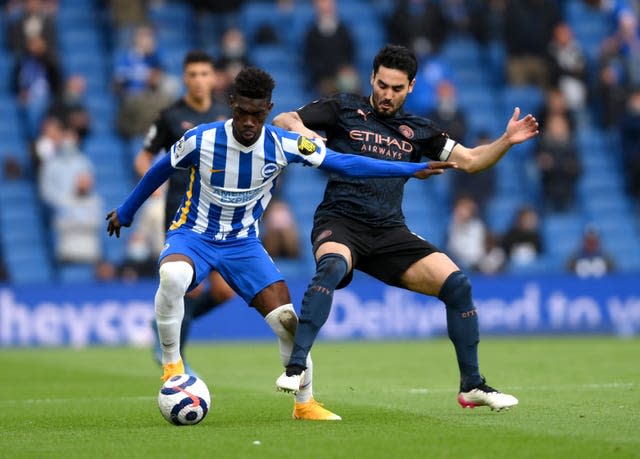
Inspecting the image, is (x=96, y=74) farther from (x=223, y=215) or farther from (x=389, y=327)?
(x=223, y=215)

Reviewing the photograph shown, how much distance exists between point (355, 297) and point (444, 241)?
8.12 feet

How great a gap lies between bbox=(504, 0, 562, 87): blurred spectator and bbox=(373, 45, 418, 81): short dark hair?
14835 mm

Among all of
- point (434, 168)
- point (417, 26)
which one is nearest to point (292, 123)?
point (434, 168)

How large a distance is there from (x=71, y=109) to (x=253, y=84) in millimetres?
12882

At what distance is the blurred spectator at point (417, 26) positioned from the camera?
73.9 feet

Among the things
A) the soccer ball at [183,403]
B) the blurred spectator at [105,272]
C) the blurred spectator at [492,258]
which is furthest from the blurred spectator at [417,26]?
the soccer ball at [183,403]

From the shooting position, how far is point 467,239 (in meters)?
20.0

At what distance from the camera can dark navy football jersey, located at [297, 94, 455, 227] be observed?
891 cm

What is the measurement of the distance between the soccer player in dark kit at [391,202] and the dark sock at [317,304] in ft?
0.07

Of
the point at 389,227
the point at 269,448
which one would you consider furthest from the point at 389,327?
the point at 269,448

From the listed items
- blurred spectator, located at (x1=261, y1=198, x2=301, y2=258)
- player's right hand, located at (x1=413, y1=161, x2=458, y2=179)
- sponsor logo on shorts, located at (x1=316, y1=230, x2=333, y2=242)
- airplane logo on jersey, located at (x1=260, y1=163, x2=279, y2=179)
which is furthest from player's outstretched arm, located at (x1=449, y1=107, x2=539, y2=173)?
blurred spectator, located at (x1=261, y1=198, x2=301, y2=258)

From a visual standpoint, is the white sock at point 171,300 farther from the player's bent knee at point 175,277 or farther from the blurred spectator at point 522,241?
the blurred spectator at point 522,241

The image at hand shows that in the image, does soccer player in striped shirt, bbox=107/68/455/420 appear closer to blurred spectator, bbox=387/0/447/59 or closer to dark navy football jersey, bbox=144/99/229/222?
dark navy football jersey, bbox=144/99/229/222

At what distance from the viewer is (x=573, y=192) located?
22.2m
